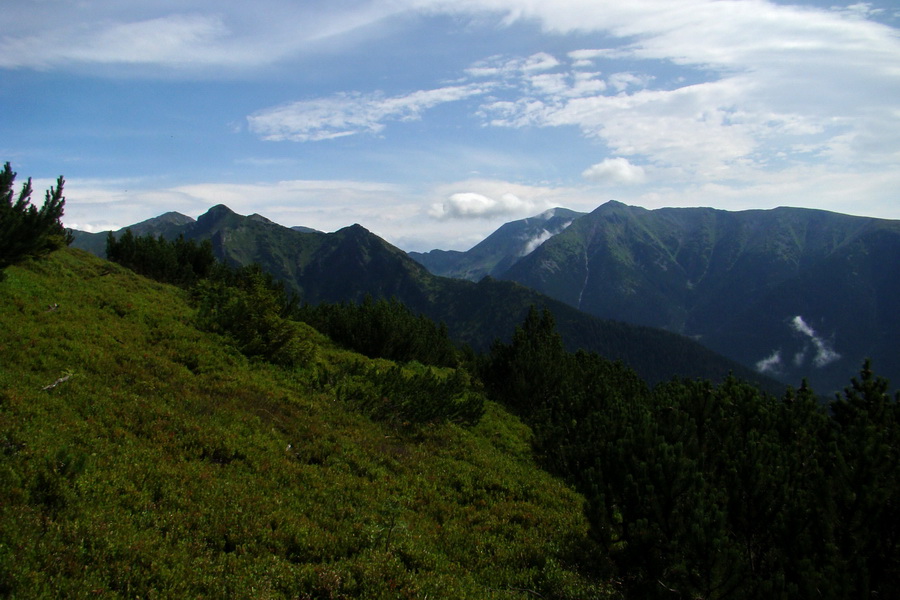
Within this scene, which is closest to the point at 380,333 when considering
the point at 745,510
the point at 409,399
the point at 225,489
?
the point at 409,399

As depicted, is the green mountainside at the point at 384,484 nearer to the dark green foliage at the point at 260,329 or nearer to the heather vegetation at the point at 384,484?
the heather vegetation at the point at 384,484

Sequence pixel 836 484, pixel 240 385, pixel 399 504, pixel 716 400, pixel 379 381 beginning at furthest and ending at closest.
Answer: pixel 379 381, pixel 240 385, pixel 716 400, pixel 399 504, pixel 836 484

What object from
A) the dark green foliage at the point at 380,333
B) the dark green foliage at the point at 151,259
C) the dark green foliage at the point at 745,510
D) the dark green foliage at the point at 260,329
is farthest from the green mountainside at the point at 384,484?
the dark green foliage at the point at 151,259

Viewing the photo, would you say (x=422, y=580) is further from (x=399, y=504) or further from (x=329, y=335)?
(x=329, y=335)

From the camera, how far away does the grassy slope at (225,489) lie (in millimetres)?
6023

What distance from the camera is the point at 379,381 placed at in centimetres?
1862

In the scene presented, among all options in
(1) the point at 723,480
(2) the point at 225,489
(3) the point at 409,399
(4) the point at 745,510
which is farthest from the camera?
(3) the point at 409,399

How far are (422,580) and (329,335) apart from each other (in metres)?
26.2

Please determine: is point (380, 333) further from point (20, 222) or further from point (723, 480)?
point (723, 480)

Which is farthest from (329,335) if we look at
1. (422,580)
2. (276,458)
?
(422,580)

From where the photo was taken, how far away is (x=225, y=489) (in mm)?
8359

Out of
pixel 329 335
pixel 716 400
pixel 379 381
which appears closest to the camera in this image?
pixel 716 400

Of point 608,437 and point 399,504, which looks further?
point 608,437

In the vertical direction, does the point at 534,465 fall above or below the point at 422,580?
below
